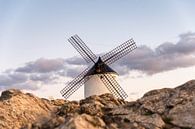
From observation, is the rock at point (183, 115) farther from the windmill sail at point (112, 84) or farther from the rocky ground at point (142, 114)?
the windmill sail at point (112, 84)

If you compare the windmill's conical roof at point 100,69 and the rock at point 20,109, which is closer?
the rock at point 20,109

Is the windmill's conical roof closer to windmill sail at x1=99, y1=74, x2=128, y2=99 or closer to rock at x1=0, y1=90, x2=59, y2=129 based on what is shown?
windmill sail at x1=99, y1=74, x2=128, y2=99

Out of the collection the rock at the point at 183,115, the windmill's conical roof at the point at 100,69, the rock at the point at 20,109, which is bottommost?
the rock at the point at 183,115

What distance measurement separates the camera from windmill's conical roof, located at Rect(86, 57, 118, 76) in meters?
76.7

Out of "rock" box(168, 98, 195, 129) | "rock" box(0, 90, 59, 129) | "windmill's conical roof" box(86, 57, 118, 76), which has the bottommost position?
"rock" box(168, 98, 195, 129)

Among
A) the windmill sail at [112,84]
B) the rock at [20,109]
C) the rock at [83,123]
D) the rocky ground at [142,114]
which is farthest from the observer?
the windmill sail at [112,84]

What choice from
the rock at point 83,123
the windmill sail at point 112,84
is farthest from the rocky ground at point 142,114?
the windmill sail at point 112,84

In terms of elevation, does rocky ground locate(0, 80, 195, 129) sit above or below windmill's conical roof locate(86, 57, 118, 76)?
below

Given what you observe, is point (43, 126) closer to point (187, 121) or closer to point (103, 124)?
point (103, 124)

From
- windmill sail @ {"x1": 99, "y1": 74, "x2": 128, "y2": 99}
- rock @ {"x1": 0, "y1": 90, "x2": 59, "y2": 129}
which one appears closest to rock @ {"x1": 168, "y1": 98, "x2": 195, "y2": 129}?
rock @ {"x1": 0, "y1": 90, "x2": 59, "y2": 129}

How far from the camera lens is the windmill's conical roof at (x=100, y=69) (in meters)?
Result: 76.7

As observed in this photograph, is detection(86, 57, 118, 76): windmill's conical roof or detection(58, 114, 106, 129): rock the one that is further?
detection(86, 57, 118, 76): windmill's conical roof

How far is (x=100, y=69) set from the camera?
77.4 m

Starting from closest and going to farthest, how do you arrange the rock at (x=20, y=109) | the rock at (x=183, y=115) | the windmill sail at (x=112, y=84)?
the rock at (x=183, y=115) < the rock at (x=20, y=109) < the windmill sail at (x=112, y=84)
